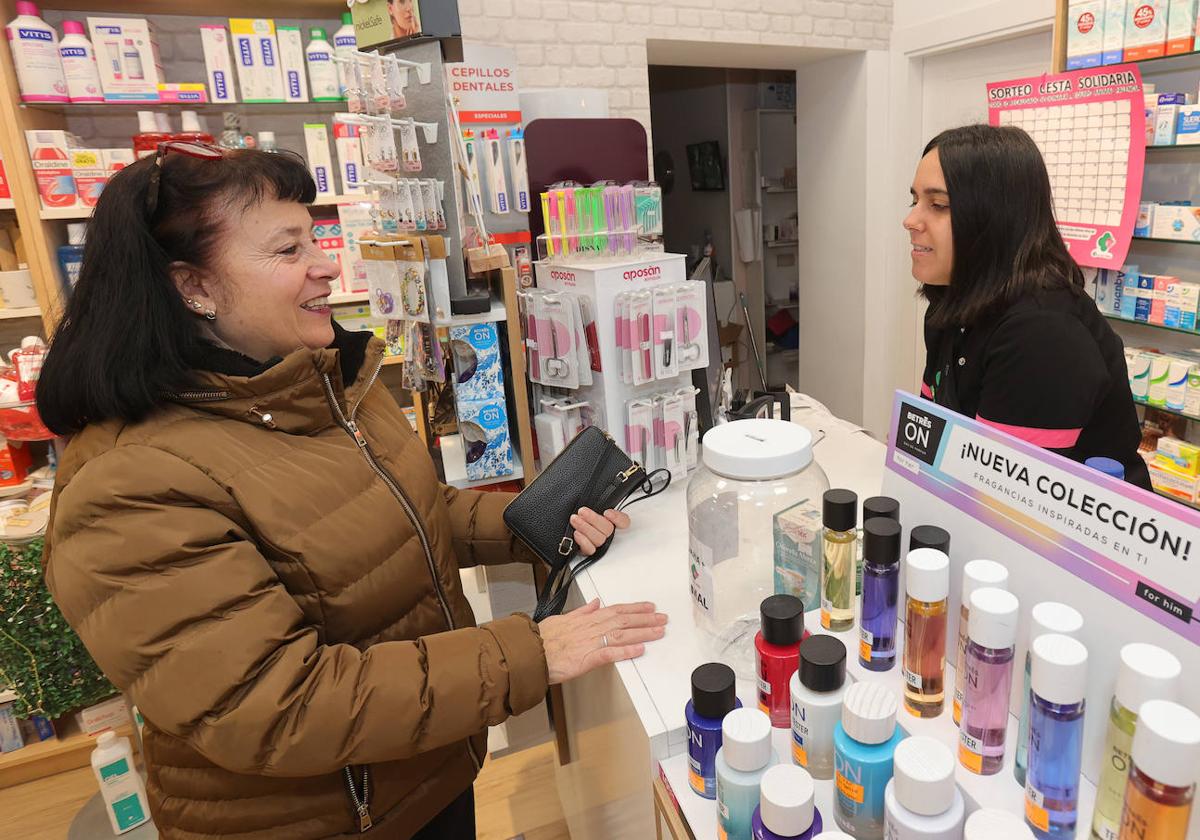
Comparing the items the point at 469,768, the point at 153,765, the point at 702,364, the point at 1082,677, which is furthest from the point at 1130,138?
the point at 153,765

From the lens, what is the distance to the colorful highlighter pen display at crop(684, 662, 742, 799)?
0.87 meters

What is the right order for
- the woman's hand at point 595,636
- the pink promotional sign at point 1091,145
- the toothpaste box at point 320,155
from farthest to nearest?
the toothpaste box at point 320,155 < the pink promotional sign at point 1091,145 < the woman's hand at point 595,636

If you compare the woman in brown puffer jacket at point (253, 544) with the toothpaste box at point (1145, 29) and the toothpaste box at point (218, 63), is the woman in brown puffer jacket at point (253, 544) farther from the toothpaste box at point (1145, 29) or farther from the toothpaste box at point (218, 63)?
the toothpaste box at point (1145, 29)

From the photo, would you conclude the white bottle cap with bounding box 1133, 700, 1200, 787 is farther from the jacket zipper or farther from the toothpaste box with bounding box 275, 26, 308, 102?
the toothpaste box with bounding box 275, 26, 308, 102

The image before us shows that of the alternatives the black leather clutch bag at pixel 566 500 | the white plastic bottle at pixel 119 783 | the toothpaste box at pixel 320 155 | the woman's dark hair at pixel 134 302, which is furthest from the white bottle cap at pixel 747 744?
the toothpaste box at pixel 320 155

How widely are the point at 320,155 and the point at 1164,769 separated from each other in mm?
3010

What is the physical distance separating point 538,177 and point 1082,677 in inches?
84.5

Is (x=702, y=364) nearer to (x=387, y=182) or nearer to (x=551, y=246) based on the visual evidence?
(x=551, y=246)

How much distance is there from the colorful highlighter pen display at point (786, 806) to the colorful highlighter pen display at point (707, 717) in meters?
0.13

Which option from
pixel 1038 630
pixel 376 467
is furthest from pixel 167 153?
pixel 1038 630

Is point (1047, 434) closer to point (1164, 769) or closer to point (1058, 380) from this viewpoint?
point (1058, 380)

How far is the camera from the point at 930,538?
33.1 inches

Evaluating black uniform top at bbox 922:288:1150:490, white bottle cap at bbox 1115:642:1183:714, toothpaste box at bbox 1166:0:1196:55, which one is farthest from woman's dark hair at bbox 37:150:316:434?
toothpaste box at bbox 1166:0:1196:55

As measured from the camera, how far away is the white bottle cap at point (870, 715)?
72cm
